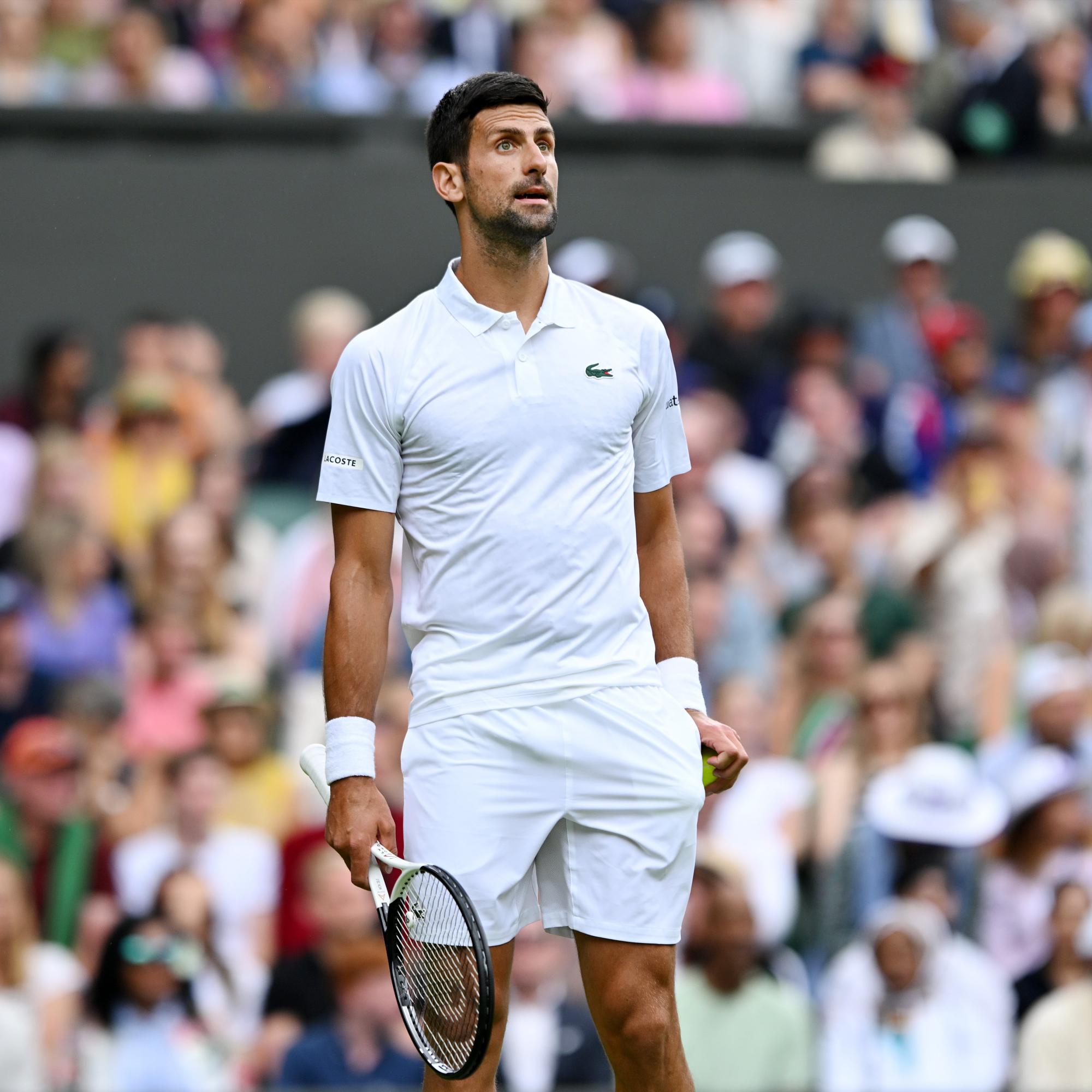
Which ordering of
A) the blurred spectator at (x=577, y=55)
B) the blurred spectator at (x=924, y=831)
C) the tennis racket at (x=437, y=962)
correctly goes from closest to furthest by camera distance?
the tennis racket at (x=437, y=962) < the blurred spectator at (x=924, y=831) < the blurred spectator at (x=577, y=55)

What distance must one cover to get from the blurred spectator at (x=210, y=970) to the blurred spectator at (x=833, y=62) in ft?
20.6

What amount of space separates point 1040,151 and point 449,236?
334 cm

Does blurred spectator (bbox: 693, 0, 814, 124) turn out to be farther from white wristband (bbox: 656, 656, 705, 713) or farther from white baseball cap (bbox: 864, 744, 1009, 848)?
white wristband (bbox: 656, 656, 705, 713)

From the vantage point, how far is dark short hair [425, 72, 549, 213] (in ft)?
14.4

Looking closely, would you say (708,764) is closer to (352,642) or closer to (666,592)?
A: (666,592)

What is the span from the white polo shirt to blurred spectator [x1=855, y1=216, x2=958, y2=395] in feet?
21.1

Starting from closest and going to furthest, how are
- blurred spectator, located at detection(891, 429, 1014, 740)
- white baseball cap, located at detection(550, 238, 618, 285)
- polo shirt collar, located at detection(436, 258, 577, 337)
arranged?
1. polo shirt collar, located at detection(436, 258, 577, 337)
2. blurred spectator, located at detection(891, 429, 1014, 740)
3. white baseball cap, located at detection(550, 238, 618, 285)

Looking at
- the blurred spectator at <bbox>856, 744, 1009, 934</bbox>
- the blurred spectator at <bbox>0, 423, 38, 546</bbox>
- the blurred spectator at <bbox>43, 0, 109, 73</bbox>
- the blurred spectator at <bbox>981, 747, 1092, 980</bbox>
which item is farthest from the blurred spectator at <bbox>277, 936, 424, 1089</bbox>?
the blurred spectator at <bbox>43, 0, 109, 73</bbox>

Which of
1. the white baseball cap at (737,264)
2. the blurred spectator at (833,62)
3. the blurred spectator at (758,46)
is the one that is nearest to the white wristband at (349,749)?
the white baseball cap at (737,264)

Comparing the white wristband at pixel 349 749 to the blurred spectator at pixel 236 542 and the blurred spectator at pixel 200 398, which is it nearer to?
the blurred spectator at pixel 236 542

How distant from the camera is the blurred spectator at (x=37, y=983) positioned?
739cm

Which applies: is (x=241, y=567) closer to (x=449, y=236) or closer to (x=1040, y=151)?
(x=449, y=236)

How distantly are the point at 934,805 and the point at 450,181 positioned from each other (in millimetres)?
4334

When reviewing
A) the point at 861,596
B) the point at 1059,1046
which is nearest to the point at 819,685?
the point at 861,596
